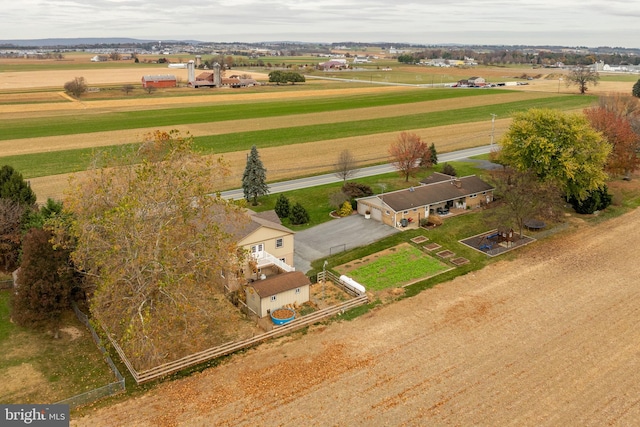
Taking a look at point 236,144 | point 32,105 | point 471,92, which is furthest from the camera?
point 471,92

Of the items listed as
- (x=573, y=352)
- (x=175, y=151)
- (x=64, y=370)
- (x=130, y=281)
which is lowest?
(x=64, y=370)

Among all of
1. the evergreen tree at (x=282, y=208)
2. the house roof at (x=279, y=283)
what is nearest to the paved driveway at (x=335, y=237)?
A: the evergreen tree at (x=282, y=208)

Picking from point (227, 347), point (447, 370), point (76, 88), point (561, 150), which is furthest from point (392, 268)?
point (76, 88)

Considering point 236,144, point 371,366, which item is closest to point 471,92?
point 236,144

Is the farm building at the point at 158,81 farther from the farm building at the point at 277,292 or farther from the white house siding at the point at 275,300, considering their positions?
the white house siding at the point at 275,300

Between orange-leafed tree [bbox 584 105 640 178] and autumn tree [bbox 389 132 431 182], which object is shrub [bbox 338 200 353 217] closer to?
autumn tree [bbox 389 132 431 182]

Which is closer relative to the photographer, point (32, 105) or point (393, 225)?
point (393, 225)

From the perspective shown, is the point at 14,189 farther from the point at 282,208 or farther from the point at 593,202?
the point at 593,202

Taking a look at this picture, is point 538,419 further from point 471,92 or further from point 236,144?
point 471,92
